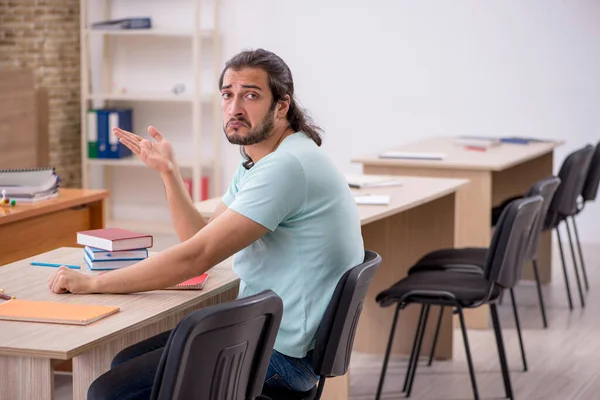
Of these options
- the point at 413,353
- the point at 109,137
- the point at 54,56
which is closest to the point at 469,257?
the point at 413,353

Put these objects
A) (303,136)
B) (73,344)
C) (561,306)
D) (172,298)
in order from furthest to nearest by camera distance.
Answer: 1. (561,306)
2. (303,136)
3. (172,298)
4. (73,344)

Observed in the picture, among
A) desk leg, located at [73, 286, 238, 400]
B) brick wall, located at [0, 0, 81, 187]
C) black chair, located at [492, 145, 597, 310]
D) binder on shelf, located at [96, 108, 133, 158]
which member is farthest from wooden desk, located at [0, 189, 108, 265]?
brick wall, located at [0, 0, 81, 187]

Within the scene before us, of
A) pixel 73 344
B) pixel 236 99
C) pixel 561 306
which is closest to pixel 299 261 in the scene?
pixel 236 99

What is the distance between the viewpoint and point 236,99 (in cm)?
258

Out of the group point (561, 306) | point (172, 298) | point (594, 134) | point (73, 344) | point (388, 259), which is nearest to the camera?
point (73, 344)

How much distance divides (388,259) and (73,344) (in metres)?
2.67

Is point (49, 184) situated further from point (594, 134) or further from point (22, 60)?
point (594, 134)

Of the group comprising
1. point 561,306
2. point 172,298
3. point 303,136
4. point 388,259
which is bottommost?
point 561,306

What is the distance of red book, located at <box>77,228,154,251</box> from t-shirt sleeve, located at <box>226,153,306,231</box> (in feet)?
1.34

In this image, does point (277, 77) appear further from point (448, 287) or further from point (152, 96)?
point (152, 96)

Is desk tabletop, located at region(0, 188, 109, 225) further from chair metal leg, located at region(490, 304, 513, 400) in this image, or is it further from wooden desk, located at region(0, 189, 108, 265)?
chair metal leg, located at region(490, 304, 513, 400)

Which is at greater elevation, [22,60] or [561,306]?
[22,60]

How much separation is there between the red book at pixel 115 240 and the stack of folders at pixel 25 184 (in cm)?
131

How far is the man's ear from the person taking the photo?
2.62 metres
